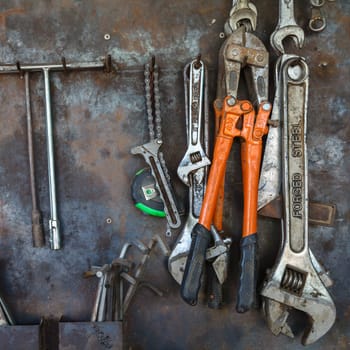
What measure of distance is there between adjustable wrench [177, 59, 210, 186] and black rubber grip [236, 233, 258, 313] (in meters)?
0.32

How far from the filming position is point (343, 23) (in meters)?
1.63

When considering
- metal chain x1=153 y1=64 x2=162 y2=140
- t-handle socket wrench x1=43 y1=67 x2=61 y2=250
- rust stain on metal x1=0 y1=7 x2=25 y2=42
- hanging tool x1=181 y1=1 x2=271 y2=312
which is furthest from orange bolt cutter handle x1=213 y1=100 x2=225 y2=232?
rust stain on metal x1=0 y1=7 x2=25 y2=42

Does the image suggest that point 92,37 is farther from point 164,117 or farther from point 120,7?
point 164,117

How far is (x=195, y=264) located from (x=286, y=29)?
942 mm

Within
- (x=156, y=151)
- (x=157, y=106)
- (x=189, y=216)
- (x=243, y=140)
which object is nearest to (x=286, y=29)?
(x=243, y=140)

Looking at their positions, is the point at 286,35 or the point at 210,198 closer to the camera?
the point at 210,198

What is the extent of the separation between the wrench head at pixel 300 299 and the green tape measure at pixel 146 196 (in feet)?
1.63

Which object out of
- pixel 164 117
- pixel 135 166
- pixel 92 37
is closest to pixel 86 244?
pixel 135 166

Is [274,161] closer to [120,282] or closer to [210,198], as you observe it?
[210,198]

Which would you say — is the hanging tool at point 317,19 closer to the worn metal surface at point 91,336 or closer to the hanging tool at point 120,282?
the hanging tool at point 120,282

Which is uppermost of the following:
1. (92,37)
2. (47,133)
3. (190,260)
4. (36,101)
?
(92,37)

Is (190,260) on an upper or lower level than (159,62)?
lower

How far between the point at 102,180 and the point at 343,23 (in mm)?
1160

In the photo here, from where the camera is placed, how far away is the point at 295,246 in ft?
4.88
